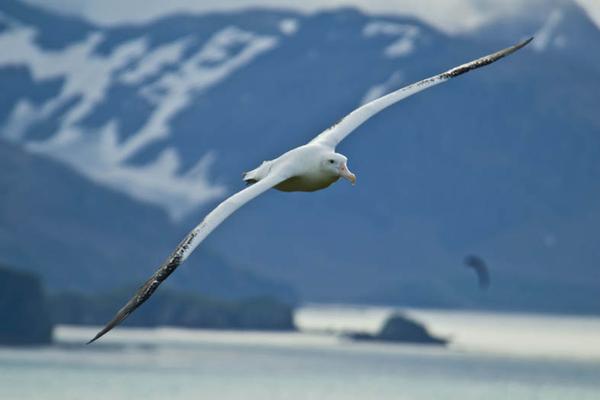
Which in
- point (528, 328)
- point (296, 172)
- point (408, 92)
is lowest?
point (296, 172)

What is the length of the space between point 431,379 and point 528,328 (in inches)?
3067

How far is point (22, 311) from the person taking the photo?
11206 cm

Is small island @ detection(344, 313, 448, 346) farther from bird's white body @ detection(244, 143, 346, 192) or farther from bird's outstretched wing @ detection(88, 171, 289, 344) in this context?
bird's outstretched wing @ detection(88, 171, 289, 344)

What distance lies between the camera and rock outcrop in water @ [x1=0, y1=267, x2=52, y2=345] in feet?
363

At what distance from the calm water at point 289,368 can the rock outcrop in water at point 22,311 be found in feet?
6.10

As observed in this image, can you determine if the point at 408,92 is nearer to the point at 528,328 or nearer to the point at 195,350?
the point at 195,350

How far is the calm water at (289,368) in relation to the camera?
284ft

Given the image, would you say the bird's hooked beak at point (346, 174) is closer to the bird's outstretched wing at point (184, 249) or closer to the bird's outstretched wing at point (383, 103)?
the bird's outstretched wing at point (184, 249)

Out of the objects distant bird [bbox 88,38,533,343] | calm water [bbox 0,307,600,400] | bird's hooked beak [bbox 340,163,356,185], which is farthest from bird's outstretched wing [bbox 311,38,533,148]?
calm water [bbox 0,307,600,400]

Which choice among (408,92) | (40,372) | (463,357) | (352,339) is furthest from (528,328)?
(408,92)

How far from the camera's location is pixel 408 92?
26062 millimetres

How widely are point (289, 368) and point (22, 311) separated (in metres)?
16.1

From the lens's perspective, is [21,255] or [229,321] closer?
[229,321]

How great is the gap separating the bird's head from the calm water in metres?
52.7
